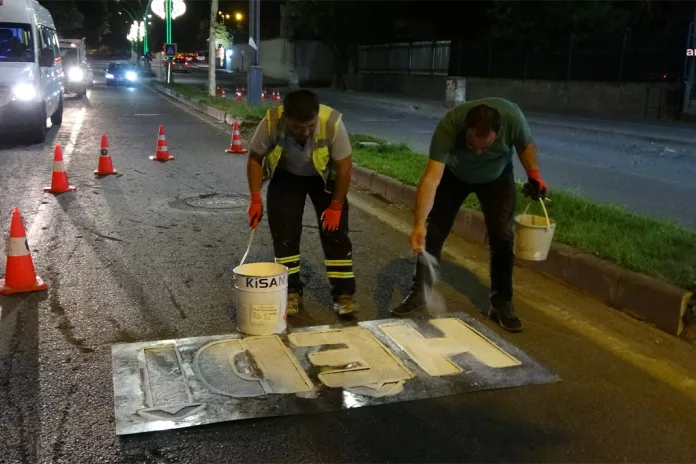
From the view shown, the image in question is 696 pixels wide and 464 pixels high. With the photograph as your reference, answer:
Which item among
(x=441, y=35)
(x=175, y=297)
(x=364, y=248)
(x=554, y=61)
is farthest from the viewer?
(x=441, y=35)

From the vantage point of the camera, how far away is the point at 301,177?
4.83 metres

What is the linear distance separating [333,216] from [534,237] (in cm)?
141

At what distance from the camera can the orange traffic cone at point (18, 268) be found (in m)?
5.27

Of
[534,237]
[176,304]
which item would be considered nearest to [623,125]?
[534,237]

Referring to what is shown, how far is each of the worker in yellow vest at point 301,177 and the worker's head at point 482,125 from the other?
82 cm

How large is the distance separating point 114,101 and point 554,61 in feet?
54.0

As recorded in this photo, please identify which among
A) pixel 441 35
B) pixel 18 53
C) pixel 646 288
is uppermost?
pixel 441 35

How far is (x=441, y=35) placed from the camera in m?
39.5

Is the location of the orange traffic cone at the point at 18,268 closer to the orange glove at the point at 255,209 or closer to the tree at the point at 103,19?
the orange glove at the point at 255,209

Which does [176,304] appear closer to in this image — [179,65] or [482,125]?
[482,125]

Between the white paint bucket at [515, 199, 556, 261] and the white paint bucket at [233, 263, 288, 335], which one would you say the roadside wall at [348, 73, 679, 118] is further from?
the white paint bucket at [233, 263, 288, 335]

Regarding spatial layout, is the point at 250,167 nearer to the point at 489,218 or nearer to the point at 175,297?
the point at 175,297

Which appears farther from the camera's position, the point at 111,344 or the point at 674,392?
the point at 111,344

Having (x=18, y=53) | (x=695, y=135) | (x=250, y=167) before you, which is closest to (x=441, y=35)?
(x=695, y=135)
